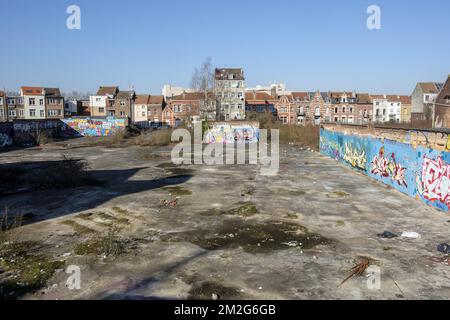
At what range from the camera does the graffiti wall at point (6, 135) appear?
39.7m

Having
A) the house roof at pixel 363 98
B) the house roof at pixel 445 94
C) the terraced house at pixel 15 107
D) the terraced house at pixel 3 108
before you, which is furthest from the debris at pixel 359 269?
the terraced house at pixel 15 107

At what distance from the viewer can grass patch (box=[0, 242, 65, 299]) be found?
6906 millimetres

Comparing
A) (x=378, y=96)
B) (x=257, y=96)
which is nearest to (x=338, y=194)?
(x=257, y=96)

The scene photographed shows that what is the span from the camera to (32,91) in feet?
259

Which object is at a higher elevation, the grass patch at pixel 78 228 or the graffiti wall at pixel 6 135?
the graffiti wall at pixel 6 135

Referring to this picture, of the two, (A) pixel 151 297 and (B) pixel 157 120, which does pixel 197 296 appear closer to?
(A) pixel 151 297

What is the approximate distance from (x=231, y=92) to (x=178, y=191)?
59.5 metres

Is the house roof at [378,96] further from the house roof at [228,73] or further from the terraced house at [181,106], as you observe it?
the terraced house at [181,106]

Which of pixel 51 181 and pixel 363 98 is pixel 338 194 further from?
pixel 363 98

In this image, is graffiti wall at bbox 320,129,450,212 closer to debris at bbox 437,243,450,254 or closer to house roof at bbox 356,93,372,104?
debris at bbox 437,243,450,254

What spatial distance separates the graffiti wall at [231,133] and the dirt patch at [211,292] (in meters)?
34.5

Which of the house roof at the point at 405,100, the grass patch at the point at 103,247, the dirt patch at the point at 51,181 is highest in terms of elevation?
the house roof at the point at 405,100

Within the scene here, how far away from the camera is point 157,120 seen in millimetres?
82750

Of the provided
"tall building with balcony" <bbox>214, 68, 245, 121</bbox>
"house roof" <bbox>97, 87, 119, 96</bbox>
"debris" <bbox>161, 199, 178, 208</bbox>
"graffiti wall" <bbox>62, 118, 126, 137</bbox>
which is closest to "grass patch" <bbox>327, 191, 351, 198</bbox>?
"debris" <bbox>161, 199, 178, 208</bbox>
